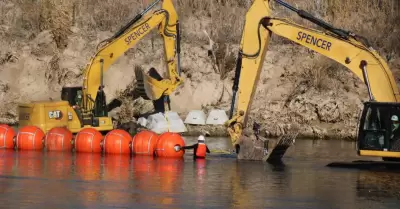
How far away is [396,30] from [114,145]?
27.3 metres

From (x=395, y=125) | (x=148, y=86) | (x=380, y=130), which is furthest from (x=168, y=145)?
(x=148, y=86)

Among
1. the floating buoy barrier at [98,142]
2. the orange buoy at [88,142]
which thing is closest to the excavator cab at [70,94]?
the floating buoy barrier at [98,142]

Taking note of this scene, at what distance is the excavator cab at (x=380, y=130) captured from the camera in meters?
31.1

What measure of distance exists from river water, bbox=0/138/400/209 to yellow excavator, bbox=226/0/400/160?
1.19 m

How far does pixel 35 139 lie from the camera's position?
117 feet

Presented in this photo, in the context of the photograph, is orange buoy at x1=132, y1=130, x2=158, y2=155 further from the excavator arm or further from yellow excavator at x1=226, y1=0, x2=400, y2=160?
the excavator arm

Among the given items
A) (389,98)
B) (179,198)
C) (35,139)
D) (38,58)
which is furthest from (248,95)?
(38,58)

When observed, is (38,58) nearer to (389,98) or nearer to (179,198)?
(389,98)

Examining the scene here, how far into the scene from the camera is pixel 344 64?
32.5m

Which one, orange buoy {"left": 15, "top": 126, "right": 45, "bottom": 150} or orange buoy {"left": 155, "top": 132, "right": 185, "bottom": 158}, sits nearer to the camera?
orange buoy {"left": 155, "top": 132, "right": 185, "bottom": 158}

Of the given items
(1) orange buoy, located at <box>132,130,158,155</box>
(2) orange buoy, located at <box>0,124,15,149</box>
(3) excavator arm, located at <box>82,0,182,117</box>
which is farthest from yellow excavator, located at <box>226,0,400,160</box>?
(2) orange buoy, located at <box>0,124,15,149</box>

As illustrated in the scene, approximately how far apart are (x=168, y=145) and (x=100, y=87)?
30.8 feet

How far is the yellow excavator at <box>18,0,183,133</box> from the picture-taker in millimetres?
39938

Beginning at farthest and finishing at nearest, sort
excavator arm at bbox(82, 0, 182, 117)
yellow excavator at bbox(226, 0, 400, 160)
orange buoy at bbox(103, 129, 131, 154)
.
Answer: excavator arm at bbox(82, 0, 182, 117) → orange buoy at bbox(103, 129, 131, 154) → yellow excavator at bbox(226, 0, 400, 160)
